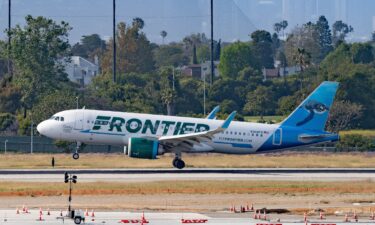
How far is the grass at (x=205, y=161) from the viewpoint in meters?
69.9

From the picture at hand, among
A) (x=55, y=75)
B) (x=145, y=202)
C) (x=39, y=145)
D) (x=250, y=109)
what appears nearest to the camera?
(x=145, y=202)

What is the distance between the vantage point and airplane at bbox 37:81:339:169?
6681cm

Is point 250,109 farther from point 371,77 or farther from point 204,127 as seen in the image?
point 204,127

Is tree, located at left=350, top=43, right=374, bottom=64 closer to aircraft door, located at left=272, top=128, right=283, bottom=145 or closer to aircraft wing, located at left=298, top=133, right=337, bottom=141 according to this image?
aircraft wing, located at left=298, top=133, right=337, bottom=141

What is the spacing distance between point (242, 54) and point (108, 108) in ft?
234

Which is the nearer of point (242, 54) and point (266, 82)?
point (266, 82)

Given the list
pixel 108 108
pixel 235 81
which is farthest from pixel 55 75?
pixel 235 81

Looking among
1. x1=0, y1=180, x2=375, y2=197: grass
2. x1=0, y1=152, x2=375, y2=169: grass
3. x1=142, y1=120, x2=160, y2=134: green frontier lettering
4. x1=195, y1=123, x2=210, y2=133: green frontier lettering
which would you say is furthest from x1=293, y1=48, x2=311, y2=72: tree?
x1=0, y1=180, x2=375, y2=197: grass

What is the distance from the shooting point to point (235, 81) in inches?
5925

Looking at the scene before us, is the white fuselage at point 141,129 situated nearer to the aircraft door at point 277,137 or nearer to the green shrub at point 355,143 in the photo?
the aircraft door at point 277,137

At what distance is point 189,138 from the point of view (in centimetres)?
6675

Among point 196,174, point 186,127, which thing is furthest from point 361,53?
point 196,174

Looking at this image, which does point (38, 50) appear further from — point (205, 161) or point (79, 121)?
point (79, 121)

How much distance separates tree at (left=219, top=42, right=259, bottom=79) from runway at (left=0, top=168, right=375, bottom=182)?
345 ft
